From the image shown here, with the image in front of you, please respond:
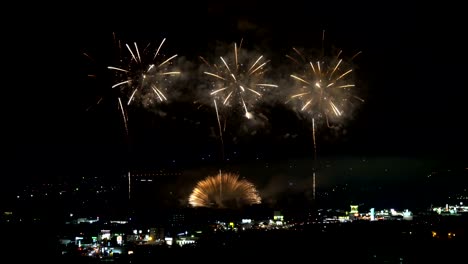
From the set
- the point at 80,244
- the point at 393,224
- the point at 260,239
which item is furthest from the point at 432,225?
the point at 80,244

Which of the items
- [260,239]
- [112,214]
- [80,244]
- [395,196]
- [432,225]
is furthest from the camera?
[395,196]

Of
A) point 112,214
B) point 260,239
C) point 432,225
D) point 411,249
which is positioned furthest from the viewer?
point 112,214

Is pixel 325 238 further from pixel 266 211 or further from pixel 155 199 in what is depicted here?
pixel 155 199

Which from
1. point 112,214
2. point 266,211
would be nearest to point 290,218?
point 266,211

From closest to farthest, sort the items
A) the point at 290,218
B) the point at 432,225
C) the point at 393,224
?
the point at 432,225, the point at 393,224, the point at 290,218

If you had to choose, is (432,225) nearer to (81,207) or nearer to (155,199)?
(155,199)

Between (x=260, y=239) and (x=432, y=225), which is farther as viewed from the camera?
(x=432, y=225)

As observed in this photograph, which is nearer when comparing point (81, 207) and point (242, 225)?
point (242, 225)

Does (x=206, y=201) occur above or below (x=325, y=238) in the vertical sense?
above

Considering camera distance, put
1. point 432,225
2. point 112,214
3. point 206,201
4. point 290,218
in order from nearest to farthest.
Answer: point 206,201, point 432,225, point 290,218, point 112,214
